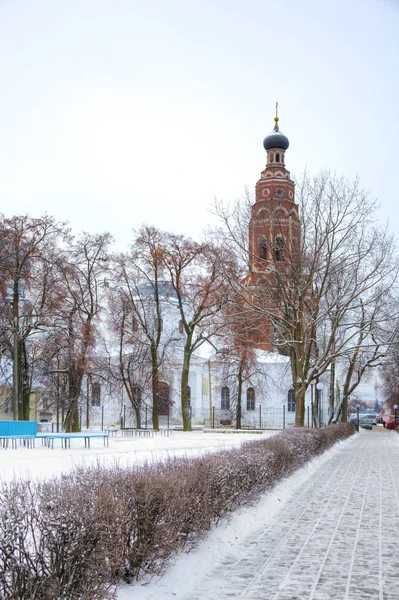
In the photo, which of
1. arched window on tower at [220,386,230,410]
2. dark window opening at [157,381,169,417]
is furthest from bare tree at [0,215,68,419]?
arched window on tower at [220,386,230,410]

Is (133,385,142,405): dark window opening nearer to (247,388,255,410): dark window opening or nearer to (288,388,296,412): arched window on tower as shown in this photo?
(247,388,255,410): dark window opening

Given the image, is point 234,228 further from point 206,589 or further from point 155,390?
point 206,589

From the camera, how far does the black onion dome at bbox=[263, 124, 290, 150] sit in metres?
61.1

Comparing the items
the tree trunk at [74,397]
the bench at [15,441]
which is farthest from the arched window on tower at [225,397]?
the bench at [15,441]

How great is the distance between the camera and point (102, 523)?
504 centimetres

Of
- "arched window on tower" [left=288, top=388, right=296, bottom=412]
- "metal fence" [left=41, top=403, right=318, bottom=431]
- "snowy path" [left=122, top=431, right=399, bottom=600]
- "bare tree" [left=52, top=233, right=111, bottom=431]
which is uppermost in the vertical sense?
"bare tree" [left=52, top=233, right=111, bottom=431]

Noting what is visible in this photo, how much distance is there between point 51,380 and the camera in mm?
39344

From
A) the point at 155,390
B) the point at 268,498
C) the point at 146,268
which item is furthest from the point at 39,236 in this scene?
the point at 268,498

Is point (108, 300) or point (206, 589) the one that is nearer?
point (206, 589)

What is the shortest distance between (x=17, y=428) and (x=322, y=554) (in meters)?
15.9

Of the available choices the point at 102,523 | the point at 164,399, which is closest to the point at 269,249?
the point at 102,523

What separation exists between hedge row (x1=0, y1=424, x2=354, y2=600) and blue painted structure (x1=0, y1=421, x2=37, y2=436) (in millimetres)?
13620

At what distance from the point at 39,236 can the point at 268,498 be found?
890 inches

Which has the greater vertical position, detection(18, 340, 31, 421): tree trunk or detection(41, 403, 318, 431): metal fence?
detection(18, 340, 31, 421): tree trunk
